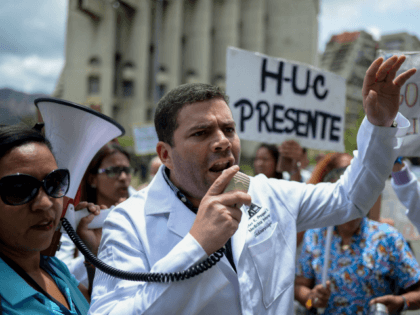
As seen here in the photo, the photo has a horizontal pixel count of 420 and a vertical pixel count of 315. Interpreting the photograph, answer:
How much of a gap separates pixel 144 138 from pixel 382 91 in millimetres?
7143

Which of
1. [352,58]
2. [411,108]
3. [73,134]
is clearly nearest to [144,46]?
[352,58]

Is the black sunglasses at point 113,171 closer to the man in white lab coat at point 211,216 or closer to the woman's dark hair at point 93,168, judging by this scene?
the woman's dark hair at point 93,168

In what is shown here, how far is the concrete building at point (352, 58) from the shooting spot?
37219 millimetres

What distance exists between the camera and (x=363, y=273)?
2758mm

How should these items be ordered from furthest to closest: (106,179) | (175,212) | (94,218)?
1. (106,179)
2. (94,218)
3. (175,212)

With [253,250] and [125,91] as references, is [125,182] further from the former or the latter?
[125,91]

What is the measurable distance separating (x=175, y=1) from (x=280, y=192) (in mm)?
38067

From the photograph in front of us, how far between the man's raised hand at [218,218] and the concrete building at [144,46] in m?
32.2

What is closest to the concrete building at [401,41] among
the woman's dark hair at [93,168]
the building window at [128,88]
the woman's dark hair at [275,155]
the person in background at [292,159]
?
the building window at [128,88]

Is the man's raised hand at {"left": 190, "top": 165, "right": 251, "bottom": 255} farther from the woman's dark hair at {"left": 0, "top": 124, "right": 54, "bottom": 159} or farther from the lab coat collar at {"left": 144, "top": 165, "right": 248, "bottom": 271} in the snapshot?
the woman's dark hair at {"left": 0, "top": 124, "right": 54, "bottom": 159}

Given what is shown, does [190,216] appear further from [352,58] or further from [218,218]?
[352,58]

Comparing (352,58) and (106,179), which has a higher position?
(352,58)

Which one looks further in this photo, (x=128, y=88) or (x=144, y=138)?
(x=128, y=88)

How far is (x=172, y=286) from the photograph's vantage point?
130 cm
